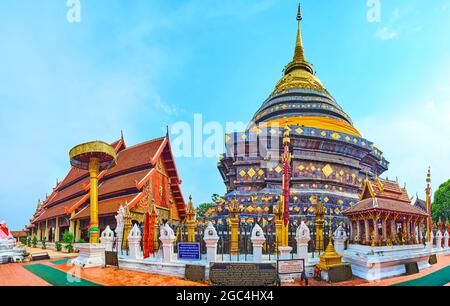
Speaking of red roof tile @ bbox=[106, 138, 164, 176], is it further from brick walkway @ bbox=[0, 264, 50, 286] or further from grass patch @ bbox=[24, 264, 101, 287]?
brick walkway @ bbox=[0, 264, 50, 286]

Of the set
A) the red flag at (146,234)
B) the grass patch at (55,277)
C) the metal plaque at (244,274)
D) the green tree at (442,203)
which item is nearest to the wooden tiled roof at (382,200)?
the metal plaque at (244,274)

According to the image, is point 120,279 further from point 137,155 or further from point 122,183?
point 137,155

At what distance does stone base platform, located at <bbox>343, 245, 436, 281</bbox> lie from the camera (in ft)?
29.2

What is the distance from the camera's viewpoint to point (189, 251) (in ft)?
31.9

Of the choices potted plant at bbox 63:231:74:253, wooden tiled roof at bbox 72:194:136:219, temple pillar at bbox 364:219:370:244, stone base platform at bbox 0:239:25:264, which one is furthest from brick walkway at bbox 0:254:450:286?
potted plant at bbox 63:231:74:253

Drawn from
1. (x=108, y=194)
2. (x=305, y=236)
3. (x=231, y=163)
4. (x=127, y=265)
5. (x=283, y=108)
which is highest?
(x=283, y=108)

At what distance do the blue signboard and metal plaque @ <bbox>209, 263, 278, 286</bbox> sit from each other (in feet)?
4.47

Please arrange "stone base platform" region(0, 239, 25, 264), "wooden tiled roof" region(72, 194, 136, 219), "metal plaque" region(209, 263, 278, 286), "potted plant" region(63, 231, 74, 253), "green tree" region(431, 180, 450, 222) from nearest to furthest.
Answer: "metal plaque" region(209, 263, 278, 286) < "stone base platform" region(0, 239, 25, 264) < "wooden tiled roof" region(72, 194, 136, 219) < "potted plant" region(63, 231, 74, 253) < "green tree" region(431, 180, 450, 222)
